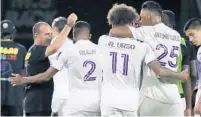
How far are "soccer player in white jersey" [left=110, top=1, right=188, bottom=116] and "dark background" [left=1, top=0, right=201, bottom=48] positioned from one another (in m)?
2.55

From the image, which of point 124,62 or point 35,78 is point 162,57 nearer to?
point 124,62

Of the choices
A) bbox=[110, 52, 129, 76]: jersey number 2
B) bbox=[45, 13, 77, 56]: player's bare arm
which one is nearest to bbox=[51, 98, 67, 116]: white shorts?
bbox=[45, 13, 77, 56]: player's bare arm

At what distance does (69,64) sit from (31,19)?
3.28m

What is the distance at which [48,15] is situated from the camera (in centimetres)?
839

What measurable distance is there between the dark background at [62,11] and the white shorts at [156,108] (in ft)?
8.71

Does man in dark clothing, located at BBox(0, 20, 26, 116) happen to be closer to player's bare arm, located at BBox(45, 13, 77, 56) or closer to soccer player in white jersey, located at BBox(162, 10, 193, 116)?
player's bare arm, located at BBox(45, 13, 77, 56)

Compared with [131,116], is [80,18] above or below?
above

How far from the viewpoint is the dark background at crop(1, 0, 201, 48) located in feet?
25.3

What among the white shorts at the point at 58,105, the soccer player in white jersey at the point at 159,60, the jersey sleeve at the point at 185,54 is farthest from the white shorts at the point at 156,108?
the white shorts at the point at 58,105

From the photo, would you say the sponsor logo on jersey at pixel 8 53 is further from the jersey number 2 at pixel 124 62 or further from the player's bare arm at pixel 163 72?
the player's bare arm at pixel 163 72

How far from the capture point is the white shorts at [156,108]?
509 centimetres

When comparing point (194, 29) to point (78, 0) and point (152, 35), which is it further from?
point (78, 0)

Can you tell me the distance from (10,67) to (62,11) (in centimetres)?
160

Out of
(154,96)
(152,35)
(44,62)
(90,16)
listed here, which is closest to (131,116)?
(154,96)
